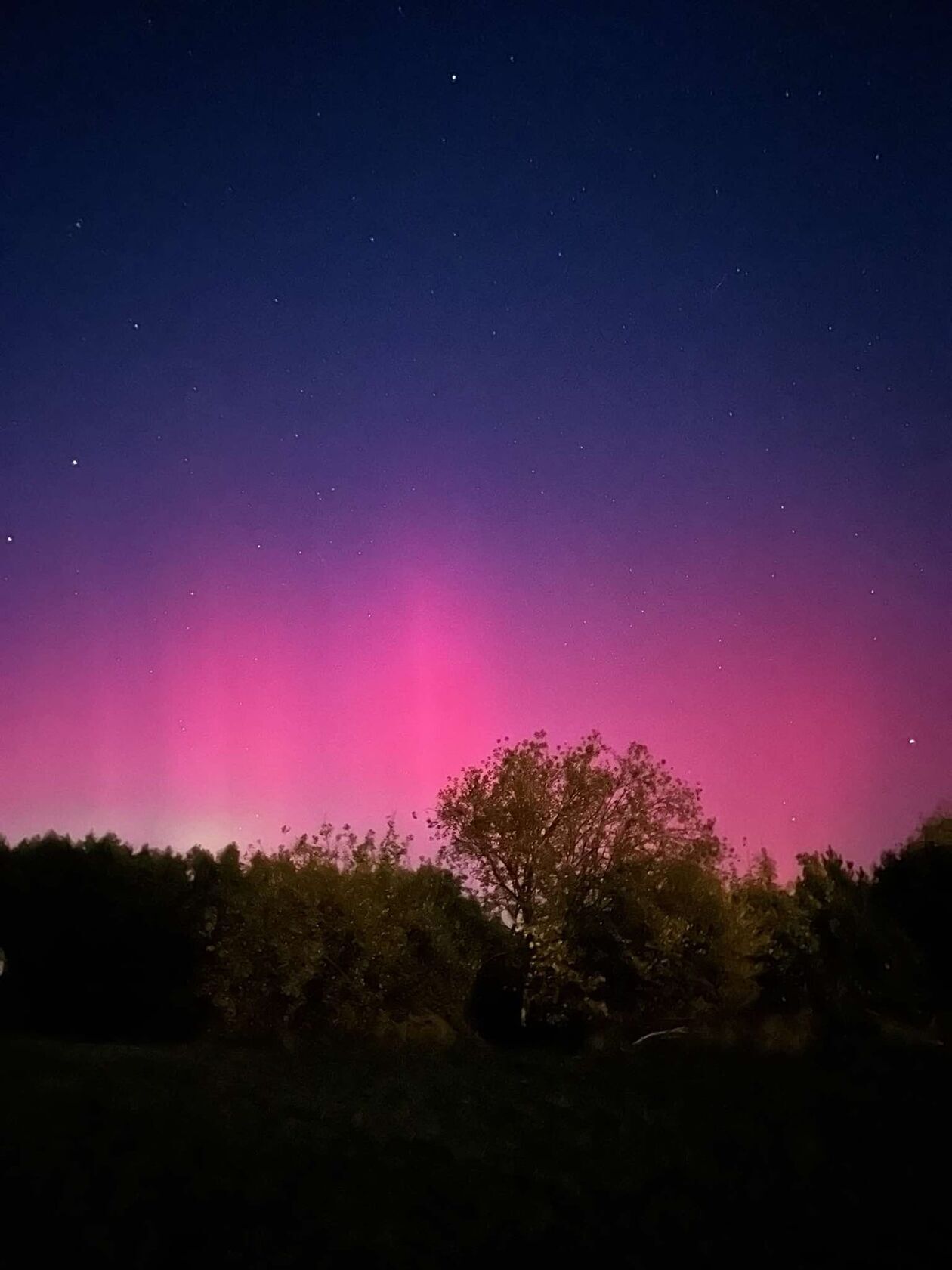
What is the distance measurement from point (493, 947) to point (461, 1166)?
21541mm

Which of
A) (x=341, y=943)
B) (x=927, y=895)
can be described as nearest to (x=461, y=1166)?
(x=341, y=943)

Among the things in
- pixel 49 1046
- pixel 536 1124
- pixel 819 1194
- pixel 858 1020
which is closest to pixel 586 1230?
pixel 819 1194

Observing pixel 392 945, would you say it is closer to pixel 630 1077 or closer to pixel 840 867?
pixel 630 1077

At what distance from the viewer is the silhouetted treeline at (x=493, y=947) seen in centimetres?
3694

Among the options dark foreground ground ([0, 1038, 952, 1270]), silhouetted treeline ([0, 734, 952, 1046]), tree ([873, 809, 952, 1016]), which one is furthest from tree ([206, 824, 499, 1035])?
tree ([873, 809, 952, 1016])

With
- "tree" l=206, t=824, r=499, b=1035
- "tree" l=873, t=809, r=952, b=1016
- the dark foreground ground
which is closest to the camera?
the dark foreground ground

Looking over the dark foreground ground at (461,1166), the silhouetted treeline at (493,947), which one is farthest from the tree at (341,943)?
the dark foreground ground at (461,1166)

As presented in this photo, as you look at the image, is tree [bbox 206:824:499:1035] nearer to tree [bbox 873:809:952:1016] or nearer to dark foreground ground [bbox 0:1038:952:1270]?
dark foreground ground [bbox 0:1038:952:1270]

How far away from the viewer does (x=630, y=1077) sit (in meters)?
28.5

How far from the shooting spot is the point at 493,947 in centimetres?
4031

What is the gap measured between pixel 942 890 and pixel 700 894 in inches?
714

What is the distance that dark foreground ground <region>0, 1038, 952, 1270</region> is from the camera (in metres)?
15.3

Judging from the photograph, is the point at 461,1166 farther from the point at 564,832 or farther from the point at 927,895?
the point at 927,895

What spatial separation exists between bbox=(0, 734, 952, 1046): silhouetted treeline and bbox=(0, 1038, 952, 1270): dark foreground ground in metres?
8.79
